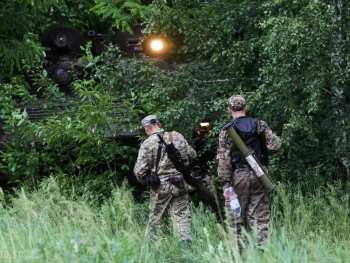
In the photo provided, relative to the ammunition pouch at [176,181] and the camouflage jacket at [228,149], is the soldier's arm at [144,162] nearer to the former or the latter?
the ammunition pouch at [176,181]

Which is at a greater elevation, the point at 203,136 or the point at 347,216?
the point at 203,136

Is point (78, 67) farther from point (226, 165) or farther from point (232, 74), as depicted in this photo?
point (226, 165)

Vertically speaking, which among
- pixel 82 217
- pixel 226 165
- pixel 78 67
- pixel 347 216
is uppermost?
pixel 78 67

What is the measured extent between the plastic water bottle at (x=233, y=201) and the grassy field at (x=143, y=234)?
1.10 ft

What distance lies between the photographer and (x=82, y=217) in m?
7.71

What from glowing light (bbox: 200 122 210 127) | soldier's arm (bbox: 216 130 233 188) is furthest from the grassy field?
glowing light (bbox: 200 122 210 127)

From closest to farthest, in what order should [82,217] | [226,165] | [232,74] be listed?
[226,165] → [82,217] → [232,74]

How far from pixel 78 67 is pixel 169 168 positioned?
261 inches

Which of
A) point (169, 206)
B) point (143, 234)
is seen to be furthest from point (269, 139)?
point (143, 234)

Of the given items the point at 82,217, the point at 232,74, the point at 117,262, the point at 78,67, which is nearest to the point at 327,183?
the point at 232,74

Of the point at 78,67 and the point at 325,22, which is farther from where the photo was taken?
the point at 78,67

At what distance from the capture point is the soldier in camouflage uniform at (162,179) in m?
7.86

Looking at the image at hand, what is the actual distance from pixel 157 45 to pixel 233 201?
5.51 metres

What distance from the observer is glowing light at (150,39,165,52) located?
1181cm
